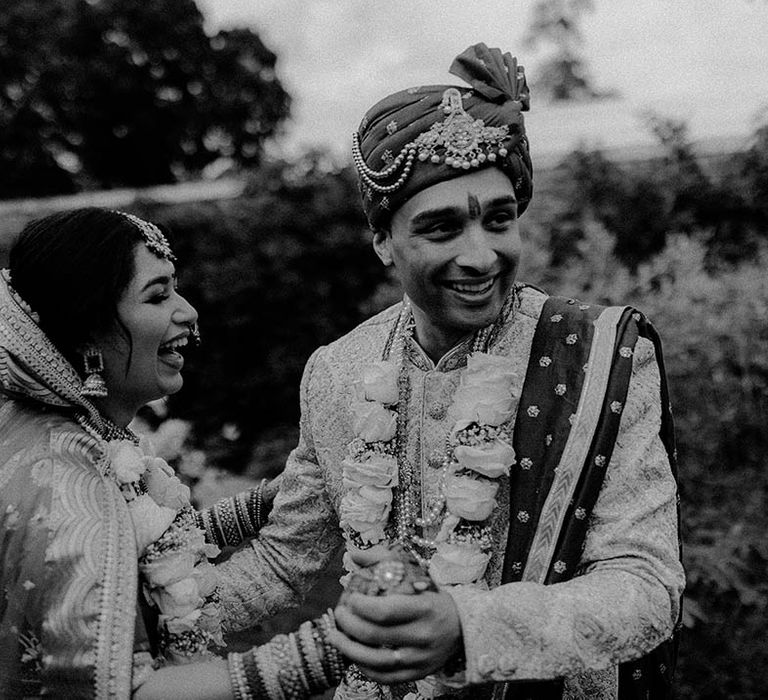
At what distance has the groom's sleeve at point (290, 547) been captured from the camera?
239cm

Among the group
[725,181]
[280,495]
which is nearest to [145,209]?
[725,181]

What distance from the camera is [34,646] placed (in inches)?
66.0

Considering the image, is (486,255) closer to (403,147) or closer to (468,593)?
(403,147)

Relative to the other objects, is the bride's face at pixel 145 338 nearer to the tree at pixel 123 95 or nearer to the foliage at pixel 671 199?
the foliage at pixel 671 199

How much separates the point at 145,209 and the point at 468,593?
25.5 ft

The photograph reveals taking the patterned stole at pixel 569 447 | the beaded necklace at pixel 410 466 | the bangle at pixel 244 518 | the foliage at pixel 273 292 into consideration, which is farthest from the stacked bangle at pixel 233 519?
the foliage at pixel 273 292

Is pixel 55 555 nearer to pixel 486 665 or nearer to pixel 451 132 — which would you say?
pixel 486 665

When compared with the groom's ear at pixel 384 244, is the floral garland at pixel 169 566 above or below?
below

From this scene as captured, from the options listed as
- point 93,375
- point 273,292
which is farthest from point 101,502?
point 273,292

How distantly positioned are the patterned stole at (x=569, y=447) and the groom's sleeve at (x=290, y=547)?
63 centimetres

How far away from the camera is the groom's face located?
2.03 m

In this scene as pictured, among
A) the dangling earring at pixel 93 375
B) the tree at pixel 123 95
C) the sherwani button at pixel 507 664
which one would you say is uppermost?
the tree at pixel 123 95

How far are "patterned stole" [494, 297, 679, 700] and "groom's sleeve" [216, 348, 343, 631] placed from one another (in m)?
0.63

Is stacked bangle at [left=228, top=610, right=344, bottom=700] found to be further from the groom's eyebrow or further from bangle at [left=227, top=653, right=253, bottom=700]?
the groom's eyebrow
